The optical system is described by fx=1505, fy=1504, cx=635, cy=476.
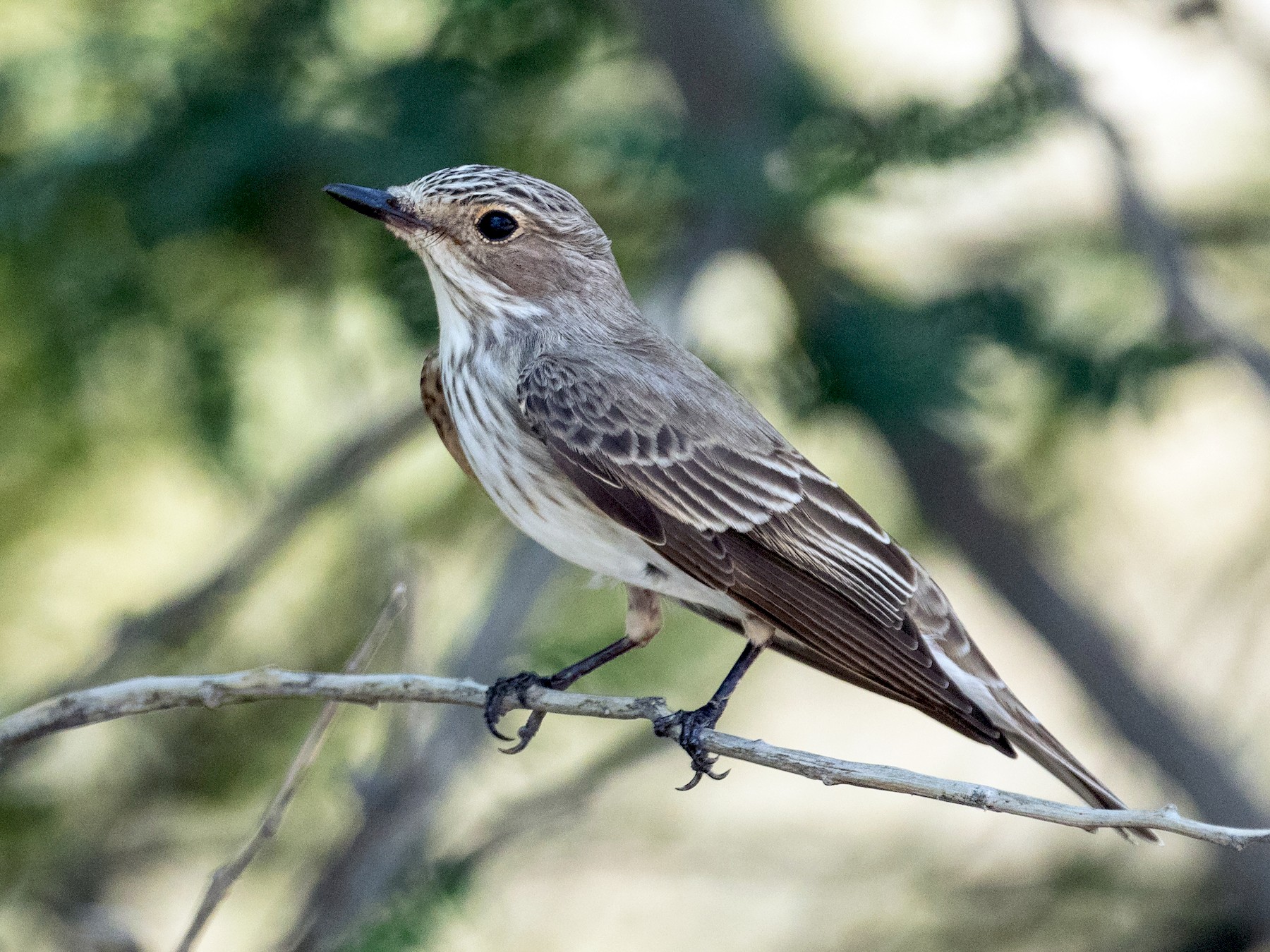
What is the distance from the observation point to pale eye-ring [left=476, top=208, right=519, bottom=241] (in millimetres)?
3297

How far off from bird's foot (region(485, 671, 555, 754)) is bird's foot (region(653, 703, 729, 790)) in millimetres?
305

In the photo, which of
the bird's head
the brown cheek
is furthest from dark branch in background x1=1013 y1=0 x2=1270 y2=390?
the brown cheek

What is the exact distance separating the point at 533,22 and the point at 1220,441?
386 cm

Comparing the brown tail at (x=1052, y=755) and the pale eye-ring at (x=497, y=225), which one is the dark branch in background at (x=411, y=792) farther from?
the brown tail at (x=1052, y=755)

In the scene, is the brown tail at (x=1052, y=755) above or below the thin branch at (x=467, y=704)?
below

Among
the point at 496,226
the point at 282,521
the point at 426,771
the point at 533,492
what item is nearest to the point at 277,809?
the point at 533,492

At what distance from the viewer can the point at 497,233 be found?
335 centimetres

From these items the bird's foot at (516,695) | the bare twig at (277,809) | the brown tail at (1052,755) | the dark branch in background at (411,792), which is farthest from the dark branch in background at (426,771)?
the brown tail at (1052,755)

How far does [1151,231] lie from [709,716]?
209cm

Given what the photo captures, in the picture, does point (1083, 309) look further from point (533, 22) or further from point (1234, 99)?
point (533, 22)

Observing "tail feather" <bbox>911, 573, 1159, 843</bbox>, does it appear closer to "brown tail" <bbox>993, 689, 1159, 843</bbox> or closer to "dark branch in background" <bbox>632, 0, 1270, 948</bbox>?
"brown tail" <bbox>993, 689, 1159, 843</bbox>

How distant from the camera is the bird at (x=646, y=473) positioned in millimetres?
3166

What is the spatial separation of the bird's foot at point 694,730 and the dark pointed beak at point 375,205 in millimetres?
1169

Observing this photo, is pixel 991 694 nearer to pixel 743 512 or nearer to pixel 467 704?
pixel 743 512
